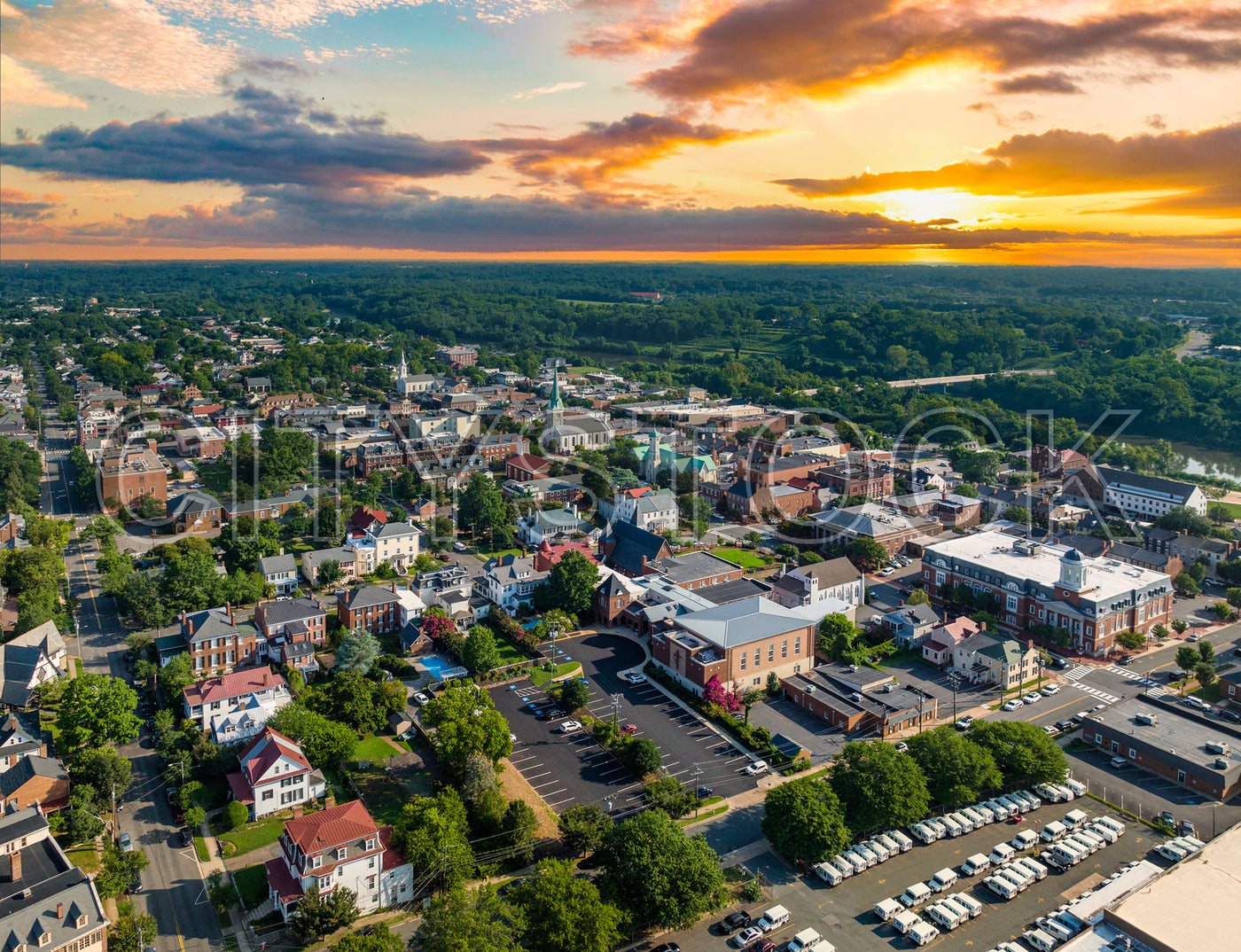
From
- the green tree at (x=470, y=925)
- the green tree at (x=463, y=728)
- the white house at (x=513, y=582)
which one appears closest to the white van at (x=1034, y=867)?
the green tree at (x=470, y=925)

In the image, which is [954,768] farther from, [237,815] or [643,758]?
[237,815]

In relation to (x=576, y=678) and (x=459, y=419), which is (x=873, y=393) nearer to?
(x=459, y=419)

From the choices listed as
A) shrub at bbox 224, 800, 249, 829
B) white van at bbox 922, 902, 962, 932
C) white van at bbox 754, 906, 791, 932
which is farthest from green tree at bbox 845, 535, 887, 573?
shrub at bbox 224, 800, 249, 829

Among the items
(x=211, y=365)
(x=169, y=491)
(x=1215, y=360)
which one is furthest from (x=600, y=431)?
(x=1215, y=360)

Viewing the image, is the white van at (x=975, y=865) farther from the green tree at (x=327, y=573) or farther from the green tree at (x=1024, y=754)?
the green tree at (x=327, y=573)

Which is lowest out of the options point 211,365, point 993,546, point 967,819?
point 967,819
